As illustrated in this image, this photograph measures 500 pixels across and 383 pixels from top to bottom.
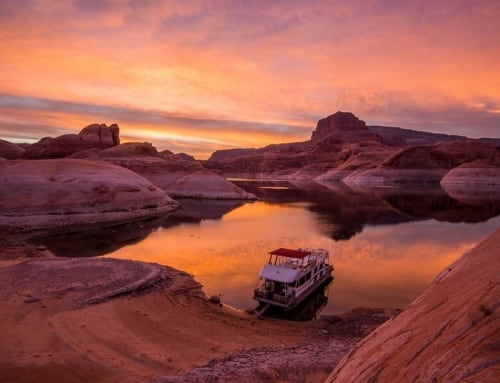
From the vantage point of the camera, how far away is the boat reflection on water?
17.6 meters

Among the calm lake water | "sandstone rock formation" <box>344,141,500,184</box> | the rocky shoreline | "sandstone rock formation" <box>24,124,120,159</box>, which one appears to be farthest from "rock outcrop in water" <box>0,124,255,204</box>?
"sandstone rock formation" <box>344,141,500,184</box>

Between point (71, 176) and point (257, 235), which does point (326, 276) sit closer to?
point (257, 235)

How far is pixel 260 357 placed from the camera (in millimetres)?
11453

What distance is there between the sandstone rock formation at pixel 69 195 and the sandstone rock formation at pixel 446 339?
41.1 meters

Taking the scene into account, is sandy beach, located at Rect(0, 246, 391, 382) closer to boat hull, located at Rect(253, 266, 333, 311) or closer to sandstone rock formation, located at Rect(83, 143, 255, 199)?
boat hull, located at Rect(253, 266, 333, 311)

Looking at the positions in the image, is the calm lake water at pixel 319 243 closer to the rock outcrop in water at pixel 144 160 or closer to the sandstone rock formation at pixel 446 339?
the sandstone rock formation at pixel 446 339

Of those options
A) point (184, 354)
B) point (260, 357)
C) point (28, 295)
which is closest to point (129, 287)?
point (28, 295)

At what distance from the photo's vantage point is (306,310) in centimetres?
1853

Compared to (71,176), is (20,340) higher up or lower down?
lower down

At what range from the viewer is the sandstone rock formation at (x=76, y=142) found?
106m

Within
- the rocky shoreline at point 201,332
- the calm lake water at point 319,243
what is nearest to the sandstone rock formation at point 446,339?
the rocky shoreline at point 201,332

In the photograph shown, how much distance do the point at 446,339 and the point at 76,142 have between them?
121160mm

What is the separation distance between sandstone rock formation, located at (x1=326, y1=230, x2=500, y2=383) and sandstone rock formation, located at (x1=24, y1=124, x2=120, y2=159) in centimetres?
11524

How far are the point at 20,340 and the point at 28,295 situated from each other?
15.5 feet
